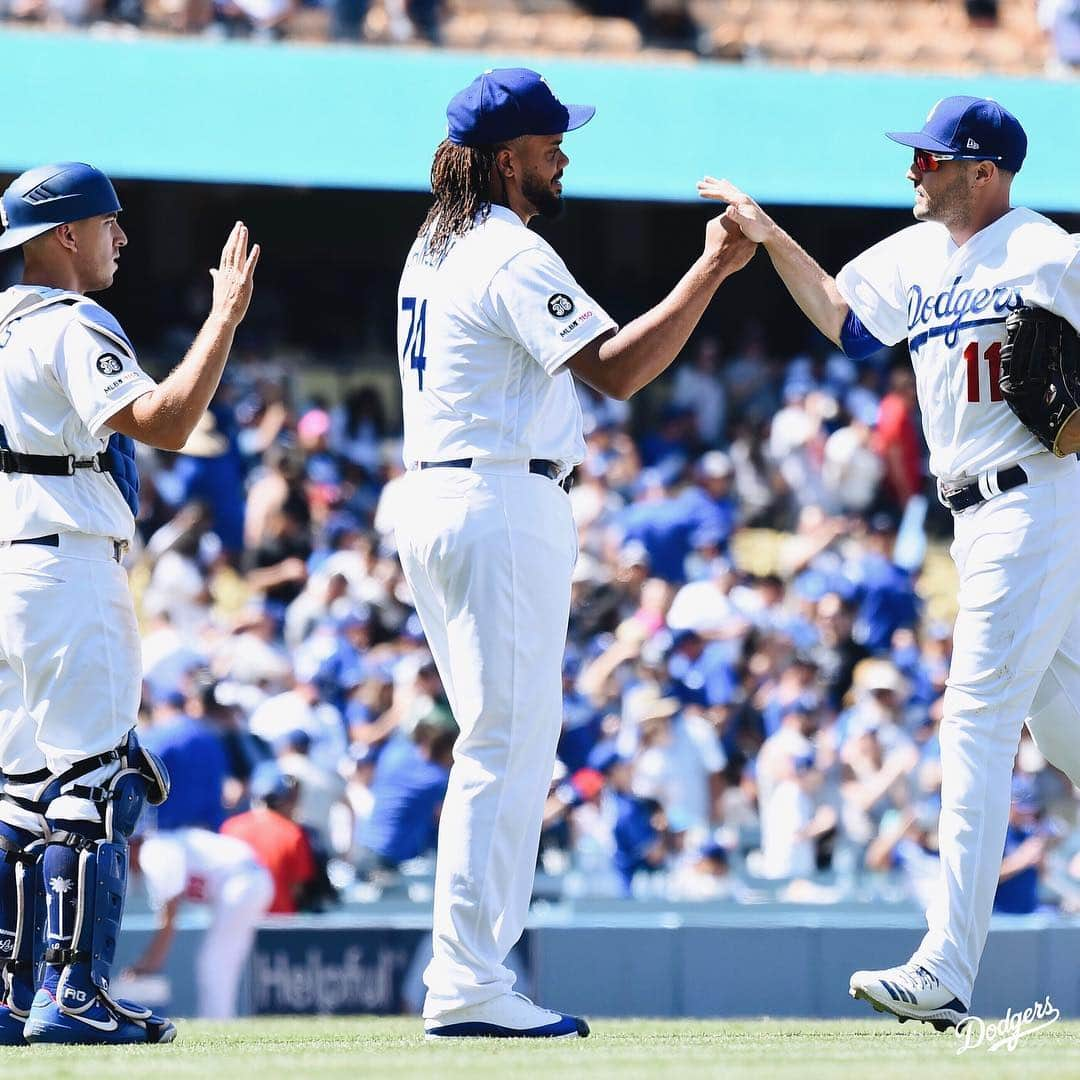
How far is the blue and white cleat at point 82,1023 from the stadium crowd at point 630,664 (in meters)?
4.58

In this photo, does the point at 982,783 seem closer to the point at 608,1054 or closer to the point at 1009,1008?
the point at 608,1054

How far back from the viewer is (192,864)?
362 inches

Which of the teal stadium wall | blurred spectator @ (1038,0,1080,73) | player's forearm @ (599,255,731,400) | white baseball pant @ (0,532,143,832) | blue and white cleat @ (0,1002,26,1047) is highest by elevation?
blurred spectator @ (1038,0,1080,73)

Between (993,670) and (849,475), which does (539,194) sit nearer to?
(993,670)

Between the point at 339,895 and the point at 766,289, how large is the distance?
435 inches

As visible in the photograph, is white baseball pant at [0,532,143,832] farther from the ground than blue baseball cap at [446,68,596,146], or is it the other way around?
blue baseball cap at [446,68,596,146]

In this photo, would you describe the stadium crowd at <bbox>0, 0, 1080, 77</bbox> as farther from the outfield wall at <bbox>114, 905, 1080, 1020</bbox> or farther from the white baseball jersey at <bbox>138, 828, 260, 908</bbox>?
the outfield wall at <bbox>114, 905, 1080, 1020</bbox>

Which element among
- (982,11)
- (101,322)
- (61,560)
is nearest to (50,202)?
(101,322)

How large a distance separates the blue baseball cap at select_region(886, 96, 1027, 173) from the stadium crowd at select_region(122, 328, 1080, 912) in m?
5.35

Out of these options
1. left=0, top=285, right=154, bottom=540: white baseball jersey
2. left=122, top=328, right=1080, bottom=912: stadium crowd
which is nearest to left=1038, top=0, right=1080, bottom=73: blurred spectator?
left=122, top=328, right=1080, bottom=912: stadium crowd

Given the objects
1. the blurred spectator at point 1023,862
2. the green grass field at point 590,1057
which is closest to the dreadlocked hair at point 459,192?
the green grass field at point 590,1057

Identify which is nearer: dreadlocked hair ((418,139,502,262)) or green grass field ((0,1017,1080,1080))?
green grass field ((0,1017,1080,1080))

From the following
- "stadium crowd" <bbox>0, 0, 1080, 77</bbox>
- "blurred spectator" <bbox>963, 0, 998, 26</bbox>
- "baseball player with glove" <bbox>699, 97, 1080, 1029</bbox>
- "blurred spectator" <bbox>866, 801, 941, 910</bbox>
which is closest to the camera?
"baseball player with glove" <bbox>699, 97, 1080, 1029</bbox>

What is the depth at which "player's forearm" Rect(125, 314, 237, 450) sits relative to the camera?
4.64 meters
